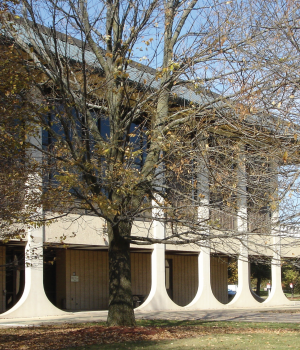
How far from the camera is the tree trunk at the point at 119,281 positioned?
12.4 meters

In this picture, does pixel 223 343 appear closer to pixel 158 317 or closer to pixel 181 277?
pixel 158 317

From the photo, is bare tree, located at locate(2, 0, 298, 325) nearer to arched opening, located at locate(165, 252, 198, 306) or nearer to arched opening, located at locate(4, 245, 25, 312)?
arched opening, located at locate(4, 245, 25, 312)

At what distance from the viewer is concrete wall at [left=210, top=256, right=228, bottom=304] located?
31.5 m

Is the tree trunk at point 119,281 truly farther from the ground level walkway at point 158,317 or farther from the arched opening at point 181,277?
the arched opening at point 181,277

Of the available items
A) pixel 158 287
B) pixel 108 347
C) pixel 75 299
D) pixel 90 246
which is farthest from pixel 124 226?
pixel 75 299

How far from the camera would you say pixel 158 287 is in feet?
75.0

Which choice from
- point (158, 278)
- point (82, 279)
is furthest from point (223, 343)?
point (82, 279)

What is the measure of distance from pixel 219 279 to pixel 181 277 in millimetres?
3710

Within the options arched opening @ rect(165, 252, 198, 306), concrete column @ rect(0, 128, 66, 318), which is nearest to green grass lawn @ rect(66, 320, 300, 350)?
concrete column @ rect(0, 128, 66, 318)

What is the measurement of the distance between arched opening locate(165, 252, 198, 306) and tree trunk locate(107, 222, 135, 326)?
1592 cm

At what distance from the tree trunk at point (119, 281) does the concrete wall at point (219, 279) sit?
1931 centimetres

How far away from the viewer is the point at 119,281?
12453 mm

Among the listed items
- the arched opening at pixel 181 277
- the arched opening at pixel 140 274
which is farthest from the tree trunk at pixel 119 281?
the arched opening at pixel 181 277

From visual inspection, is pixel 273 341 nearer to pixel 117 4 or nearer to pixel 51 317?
pixel 117 4
